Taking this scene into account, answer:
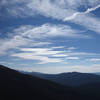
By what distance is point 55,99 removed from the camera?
76.1 meters

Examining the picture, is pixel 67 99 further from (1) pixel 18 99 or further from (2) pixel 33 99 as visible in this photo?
(1) pixel 18 99

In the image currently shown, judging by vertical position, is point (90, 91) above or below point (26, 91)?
below

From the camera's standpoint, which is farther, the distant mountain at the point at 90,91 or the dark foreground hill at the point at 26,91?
the distant mountain at the point at 90,91

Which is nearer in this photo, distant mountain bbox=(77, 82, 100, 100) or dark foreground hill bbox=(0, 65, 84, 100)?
dark foreground hill bbox=(0, 65, 84, 100)

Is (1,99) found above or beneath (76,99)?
above

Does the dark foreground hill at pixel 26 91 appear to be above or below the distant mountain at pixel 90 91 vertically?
above

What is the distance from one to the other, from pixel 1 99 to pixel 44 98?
90.7 feet

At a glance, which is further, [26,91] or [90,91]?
[90,91]

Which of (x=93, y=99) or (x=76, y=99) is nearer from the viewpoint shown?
(x=76, y=99)

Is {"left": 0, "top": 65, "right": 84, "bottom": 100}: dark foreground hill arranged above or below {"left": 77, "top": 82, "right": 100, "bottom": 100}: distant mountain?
above

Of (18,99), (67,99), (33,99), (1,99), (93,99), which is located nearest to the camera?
(1,99)

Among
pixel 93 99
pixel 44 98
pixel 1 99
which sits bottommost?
pixel 93 99

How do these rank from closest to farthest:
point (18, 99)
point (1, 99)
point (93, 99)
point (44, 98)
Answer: point (1, 99) → point (18, 99) → point (44, 98) → point (93, 99)

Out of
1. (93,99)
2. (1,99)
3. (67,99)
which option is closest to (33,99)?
(1,99)
